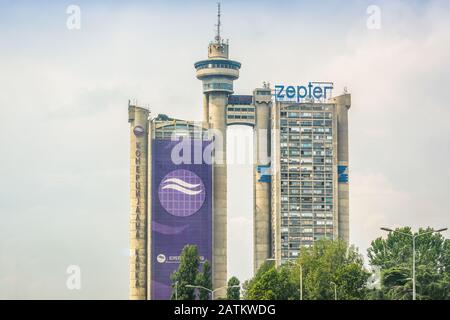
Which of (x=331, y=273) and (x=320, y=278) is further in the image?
(x=331, y=273)

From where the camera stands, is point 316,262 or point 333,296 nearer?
point 333,296

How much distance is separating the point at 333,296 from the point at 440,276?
1810 cm

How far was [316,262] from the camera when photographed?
572 feet

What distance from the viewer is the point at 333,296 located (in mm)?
153875
